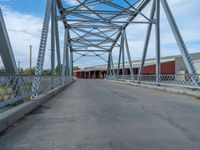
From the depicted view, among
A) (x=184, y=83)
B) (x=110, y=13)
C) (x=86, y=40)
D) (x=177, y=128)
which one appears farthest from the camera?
(x=86, y=40)

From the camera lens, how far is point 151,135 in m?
4.61

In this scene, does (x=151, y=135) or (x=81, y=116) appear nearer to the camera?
(x=151, y=135)

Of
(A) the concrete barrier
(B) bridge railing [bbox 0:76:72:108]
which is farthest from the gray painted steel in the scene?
(A) the concrete barrier

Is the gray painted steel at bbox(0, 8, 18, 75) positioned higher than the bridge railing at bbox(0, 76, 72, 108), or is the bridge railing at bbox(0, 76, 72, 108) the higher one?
the gray painted steel at bbox(0, 8, 18, 75)

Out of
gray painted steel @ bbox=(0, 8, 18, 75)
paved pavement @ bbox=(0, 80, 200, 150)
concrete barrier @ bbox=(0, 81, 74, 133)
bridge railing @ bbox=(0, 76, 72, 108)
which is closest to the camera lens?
paved pavement @ bbox=(0, 80, 200, 150)

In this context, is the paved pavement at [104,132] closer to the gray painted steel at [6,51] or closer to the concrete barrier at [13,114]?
the concrete barrier at [13,114]

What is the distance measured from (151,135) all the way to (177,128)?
0.86 m

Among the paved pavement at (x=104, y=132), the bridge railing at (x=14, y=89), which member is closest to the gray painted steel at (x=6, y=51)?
the bridge railing at (x=14, y=89)

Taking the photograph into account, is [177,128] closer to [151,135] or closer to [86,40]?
[151,135]

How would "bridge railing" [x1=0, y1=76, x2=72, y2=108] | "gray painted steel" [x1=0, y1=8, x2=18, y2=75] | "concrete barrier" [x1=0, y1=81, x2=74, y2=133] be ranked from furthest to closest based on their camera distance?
1. "gray painted steel" [x1=0, y1=8, x2=18, y2=75]
2. "bridge railing" [x1=0, y1=76, x2=72, y2=108]
3. "concrete barrier" [x1=0, y1=81, x2=74, y2=133]

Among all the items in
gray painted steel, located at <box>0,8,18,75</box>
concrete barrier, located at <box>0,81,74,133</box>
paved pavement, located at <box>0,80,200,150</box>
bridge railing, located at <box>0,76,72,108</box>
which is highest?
gray painted steel, located at <box>0,8,18,75</box>

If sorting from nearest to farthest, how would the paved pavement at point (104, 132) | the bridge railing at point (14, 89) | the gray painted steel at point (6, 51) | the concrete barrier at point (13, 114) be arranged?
1. the paved pavement at point (104, 132)
2. the concrete barrier at point (13, 114)
3. the bridge railing at point (14, 89)
4. the gray painted steel at point (6, 51)

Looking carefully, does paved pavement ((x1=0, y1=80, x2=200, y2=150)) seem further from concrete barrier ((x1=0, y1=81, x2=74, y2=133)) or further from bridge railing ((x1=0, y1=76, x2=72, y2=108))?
bridge railing ((x1=0, y1=76, x2=72, y2=108))

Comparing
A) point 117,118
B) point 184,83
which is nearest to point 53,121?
point 117,118
